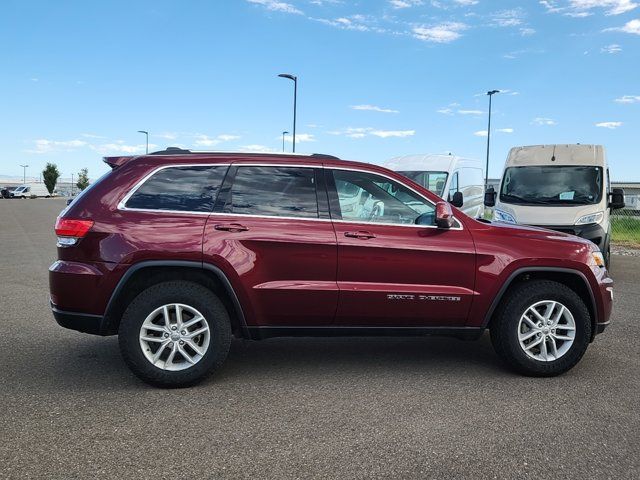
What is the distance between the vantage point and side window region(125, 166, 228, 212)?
4355 mm

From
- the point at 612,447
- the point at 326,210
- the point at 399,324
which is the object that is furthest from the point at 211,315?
the point at 612,447

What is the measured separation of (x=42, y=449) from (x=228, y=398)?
1255 mm

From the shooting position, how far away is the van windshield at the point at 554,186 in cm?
1030

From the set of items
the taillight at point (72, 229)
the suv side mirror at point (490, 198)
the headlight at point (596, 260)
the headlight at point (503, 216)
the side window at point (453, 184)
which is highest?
the side window at point (453, 184)

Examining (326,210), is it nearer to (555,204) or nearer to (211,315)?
(211,315)

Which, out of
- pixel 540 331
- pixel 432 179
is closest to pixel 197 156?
pixel 540 331

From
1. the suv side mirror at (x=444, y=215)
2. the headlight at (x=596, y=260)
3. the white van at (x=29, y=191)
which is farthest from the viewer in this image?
the white van at (x=29, y=191)

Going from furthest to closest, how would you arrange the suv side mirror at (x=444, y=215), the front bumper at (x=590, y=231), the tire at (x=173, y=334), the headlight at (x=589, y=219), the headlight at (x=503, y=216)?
the headlight at (x=503, y=216) < the headlight at (x=589, y=219) < the front bumper at (x=590, y=231) < the suv side mirror at (x=444, y=215) < the tire at (x=173, y=334)

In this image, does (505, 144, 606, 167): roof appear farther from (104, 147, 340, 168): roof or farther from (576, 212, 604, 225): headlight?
(104, 147, 340, 168): roof

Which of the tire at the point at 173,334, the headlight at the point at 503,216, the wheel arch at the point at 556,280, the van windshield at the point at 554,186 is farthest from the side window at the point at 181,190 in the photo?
the van windshield at the point at 554,186

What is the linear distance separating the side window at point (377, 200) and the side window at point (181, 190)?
38.0 inches

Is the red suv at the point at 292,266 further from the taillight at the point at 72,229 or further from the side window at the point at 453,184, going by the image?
the side window at the point at 453,184

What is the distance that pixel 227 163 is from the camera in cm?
454

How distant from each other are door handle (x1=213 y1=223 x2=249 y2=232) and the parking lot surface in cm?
118
